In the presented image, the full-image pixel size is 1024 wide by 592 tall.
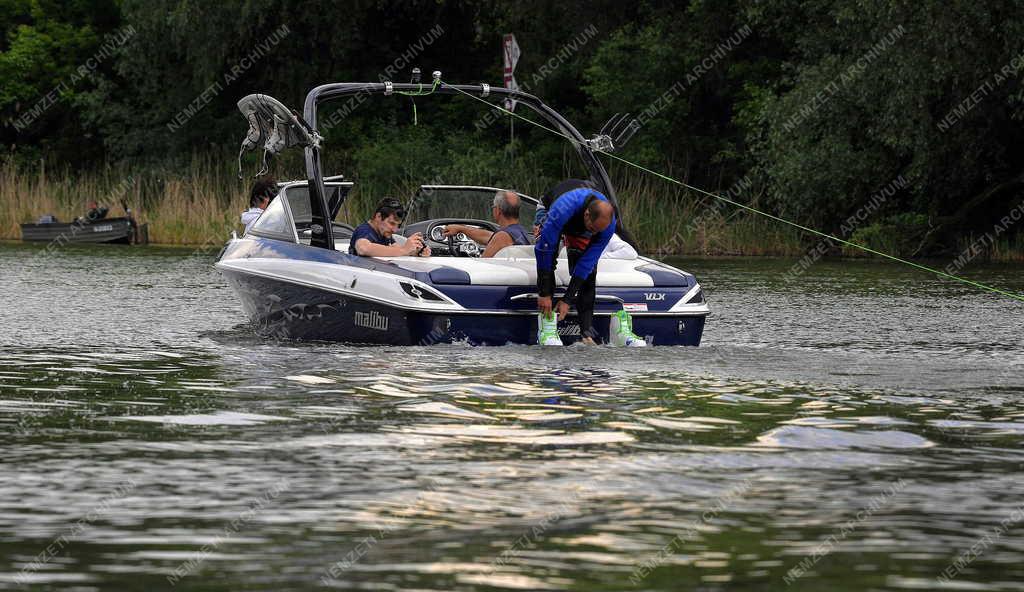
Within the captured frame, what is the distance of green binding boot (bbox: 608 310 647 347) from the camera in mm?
12180

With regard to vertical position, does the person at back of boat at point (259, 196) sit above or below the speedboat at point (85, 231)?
above

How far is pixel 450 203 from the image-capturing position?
14969 mm

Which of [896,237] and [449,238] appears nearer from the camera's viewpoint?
[449,238]

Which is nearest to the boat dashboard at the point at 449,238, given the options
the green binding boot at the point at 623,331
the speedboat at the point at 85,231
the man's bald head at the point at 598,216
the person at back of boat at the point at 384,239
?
the person at back of boat at the point at 384,239

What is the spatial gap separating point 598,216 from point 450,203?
3.05 m

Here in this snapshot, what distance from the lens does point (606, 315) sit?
485 inches

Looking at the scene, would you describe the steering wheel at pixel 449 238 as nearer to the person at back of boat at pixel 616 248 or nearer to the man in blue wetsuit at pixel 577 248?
the person at back of boat at pixel 616 248

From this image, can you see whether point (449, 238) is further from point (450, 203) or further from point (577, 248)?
point (577, 248)

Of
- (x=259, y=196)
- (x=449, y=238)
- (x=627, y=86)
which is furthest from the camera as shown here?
(x=627, y=86)

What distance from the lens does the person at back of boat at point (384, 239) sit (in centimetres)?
1278

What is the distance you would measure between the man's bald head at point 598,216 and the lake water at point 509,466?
0.86 meters

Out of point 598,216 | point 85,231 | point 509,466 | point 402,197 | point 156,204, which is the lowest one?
point 85,231

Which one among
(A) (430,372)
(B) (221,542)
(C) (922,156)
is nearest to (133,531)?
(B) (221,542)

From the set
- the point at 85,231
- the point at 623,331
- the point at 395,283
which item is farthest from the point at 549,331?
the point at 85,231
